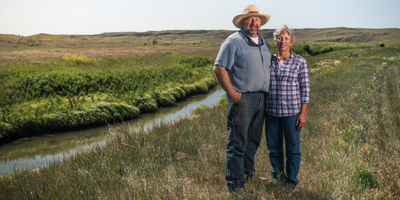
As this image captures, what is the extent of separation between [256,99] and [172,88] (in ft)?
44.2

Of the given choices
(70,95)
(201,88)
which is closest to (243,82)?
(70,95)

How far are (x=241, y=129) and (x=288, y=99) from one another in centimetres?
66

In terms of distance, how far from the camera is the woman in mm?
3043

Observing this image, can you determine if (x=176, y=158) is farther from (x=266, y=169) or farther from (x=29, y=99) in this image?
(x=29, y=99)

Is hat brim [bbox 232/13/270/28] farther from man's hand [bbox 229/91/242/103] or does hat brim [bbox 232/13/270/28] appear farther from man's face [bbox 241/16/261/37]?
man's hand [bbox 229/91/242/103]

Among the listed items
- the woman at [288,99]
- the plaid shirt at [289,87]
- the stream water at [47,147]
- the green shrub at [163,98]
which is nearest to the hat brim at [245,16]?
the woman at [288,99]

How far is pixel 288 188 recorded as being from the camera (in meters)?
3.08

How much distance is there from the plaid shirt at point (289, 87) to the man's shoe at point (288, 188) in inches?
33.8

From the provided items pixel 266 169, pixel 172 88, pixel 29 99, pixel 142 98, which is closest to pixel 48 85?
pixel 29 99

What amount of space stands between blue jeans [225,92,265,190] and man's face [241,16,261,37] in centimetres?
73

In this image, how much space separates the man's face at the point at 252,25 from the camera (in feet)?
9.96

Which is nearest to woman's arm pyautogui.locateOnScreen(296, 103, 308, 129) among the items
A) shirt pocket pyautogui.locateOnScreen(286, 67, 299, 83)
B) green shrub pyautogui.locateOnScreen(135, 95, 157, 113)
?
shirt pocket pyautogui.locateOnScreen(286, 67, 299, 83)

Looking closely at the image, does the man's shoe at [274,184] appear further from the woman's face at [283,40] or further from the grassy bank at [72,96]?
the grassy bank at [72,96]

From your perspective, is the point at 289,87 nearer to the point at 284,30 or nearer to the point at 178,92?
the point at 284,30
